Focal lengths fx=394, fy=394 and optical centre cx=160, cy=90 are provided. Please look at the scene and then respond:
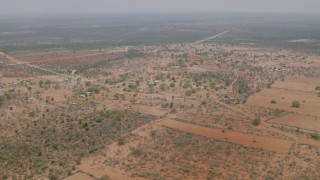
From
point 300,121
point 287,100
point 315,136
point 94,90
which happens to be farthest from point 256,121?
point 94,90

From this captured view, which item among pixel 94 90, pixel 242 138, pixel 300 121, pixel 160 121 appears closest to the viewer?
pixel 242 138

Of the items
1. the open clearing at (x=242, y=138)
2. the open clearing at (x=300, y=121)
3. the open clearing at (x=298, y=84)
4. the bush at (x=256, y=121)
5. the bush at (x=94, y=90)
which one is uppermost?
the bush at (x=94, y=90)

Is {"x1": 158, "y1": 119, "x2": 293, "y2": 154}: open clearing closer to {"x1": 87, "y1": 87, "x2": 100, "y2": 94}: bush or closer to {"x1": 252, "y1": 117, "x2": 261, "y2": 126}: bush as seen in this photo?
{"x1": 252, "y1": 117, "x2": 261, "y2": 126}: bush

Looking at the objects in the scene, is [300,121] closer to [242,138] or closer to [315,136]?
[315,136]

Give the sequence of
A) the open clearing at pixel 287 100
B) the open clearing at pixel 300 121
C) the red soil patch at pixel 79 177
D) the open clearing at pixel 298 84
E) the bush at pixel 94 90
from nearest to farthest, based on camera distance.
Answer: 1. the red soil patch at pixel 79 177
2. the open clearing at pixel 300 121
3. the open clearing at pixel 287 100
4. the bush at pixel 94 90
5. the open clearing at pixel 298 84

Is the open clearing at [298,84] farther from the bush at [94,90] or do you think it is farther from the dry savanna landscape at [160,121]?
the bush at [94,90]

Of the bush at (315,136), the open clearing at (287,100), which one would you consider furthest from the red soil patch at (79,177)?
the open clearing at (287,100)
